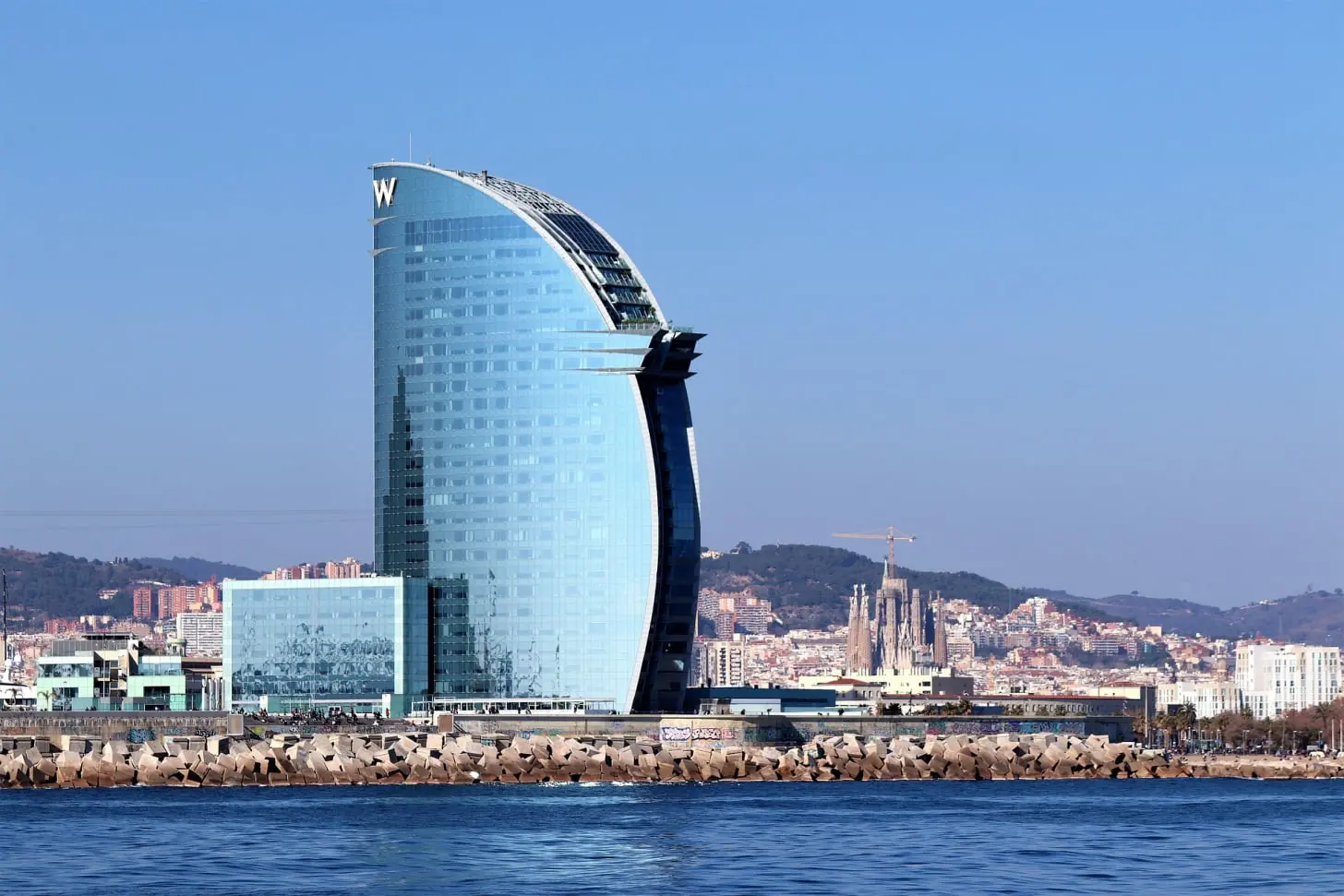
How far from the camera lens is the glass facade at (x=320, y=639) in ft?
465

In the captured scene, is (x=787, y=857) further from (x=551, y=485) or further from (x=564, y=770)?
(x=551, y=485)

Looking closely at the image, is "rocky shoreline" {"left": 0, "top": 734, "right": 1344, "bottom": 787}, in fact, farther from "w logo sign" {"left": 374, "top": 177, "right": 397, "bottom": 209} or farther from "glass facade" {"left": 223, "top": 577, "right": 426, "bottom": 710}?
"w logo sign" {"left": 374, "top": 177, "right": 397, "bottom": 209}

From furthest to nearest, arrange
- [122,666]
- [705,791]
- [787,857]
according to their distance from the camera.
Answer: [122,666] < [705,791] < [787,857]

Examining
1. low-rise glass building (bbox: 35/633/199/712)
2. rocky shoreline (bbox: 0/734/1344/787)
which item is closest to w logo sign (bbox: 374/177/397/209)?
low-rise glass building (bbox: 35/633/199/712)

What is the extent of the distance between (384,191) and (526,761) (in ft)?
151

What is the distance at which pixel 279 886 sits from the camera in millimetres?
59562

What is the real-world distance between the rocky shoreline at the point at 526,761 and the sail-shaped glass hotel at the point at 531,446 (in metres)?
19.6

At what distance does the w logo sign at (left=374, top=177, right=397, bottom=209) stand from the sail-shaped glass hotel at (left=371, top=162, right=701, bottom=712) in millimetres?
261

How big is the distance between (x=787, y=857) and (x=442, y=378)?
75807mm

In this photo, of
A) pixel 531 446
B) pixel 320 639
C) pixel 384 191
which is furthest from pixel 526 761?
pixel 384 191

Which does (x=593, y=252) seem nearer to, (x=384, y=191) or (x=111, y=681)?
(x=384, y=191)

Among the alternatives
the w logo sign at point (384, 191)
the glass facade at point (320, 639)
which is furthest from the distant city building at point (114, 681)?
the w logo sign at point (384, 191)

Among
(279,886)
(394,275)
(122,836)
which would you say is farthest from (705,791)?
(394,275)

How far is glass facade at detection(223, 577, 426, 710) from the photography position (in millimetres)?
141625
